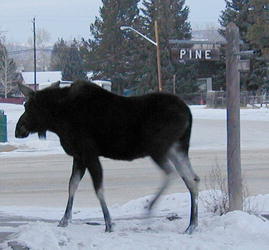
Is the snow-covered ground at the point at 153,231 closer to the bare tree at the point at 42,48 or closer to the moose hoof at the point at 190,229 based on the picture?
the moose hoof at the point at 190,229

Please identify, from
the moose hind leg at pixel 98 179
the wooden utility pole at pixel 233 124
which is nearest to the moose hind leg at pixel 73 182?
the moose hind leg at pixel 98 179

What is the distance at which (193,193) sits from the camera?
656cm

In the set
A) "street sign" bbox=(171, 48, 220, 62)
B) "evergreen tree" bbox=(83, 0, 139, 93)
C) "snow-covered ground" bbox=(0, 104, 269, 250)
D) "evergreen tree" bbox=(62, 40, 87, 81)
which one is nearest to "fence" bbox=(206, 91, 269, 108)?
"evergreen tree" bbox=(83, 0, 139, 93)

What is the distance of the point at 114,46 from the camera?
234 feet

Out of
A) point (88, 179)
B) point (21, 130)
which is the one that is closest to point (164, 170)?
point (21, 130)

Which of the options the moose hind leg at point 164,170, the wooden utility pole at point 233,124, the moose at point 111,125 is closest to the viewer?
the moose at point 111,125

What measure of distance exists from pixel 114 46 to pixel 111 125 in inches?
2586

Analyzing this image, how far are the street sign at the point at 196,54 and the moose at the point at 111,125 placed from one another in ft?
5.65

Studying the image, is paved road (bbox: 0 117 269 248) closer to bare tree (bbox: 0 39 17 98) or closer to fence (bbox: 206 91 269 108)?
fence (bbox: 206 91 269 108)

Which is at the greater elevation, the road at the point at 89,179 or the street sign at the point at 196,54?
the street sign at the point at 196,54

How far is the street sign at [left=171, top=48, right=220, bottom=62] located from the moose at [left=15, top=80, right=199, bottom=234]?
1723 millimetres

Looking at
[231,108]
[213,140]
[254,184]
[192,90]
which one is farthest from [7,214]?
[192,90]

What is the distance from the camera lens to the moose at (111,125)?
20.8ft

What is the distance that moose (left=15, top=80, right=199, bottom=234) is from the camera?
A: 6.34 metres
